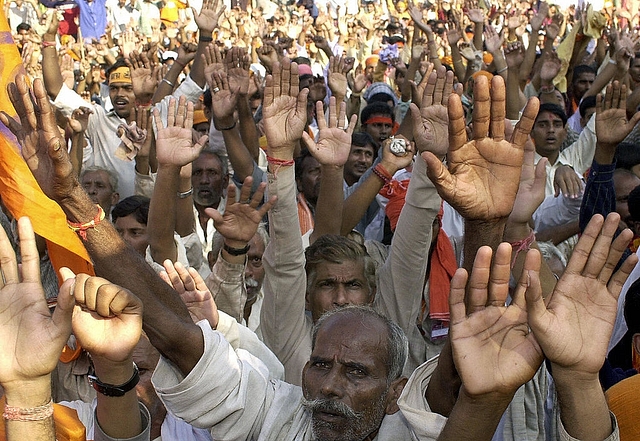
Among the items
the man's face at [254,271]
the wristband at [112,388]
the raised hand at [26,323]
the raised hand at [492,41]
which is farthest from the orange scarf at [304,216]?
the raised hand at [26,323]

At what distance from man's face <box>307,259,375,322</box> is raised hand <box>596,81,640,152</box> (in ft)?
3.98

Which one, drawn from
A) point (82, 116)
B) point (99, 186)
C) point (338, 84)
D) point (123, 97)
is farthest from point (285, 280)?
point (123, 97)

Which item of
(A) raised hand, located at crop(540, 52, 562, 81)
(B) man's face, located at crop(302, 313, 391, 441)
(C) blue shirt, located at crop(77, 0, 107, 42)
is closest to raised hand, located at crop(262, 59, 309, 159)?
(B) man's face, located at crop(302, 313, 391, 441)

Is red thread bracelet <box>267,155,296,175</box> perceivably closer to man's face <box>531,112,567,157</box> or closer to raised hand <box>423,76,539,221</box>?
raised hand <box>423,76,539,221</box>

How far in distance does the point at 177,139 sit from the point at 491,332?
203 centimetres

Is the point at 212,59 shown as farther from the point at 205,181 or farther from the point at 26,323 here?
the point at 26,323

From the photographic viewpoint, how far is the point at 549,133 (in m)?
5.85

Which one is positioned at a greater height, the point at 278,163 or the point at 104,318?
the point at 104,318

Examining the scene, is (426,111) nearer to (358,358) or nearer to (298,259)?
(298,259)

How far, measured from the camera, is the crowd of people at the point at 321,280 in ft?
6.36

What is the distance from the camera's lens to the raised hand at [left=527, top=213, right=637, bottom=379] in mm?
1916

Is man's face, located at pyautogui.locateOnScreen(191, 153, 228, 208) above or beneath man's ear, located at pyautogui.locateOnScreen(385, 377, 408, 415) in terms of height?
beneath

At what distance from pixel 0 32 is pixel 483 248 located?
2063 millimetres

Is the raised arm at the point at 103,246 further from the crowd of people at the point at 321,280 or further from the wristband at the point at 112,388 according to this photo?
the wristband at the point at 112,388
